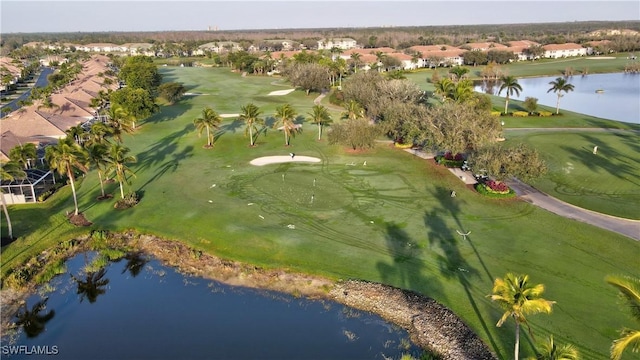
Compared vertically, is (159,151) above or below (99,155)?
below

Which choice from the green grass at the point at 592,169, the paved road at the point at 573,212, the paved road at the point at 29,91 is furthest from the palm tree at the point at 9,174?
the paved road at the point at 29,91

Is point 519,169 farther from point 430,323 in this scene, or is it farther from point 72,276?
point 72,276

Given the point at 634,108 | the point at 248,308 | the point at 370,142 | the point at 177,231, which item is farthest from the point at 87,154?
the point at 634,108

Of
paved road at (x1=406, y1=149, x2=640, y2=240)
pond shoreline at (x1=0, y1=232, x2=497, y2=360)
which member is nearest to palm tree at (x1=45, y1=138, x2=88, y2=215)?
pond shoreline at (x1=0, y1=232, x2=497, y2=360)

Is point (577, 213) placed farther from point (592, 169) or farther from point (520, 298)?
point (520, 298)

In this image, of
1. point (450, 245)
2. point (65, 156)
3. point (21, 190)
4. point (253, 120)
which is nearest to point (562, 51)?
point (253, 120)

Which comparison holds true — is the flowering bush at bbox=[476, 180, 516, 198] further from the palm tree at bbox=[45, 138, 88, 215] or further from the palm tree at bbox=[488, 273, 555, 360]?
the palm tree at bbox=[45, 138, 88, 215]

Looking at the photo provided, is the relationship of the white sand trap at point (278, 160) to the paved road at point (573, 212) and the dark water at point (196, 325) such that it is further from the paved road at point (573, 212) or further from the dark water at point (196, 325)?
the dark water at point (196, 325)
